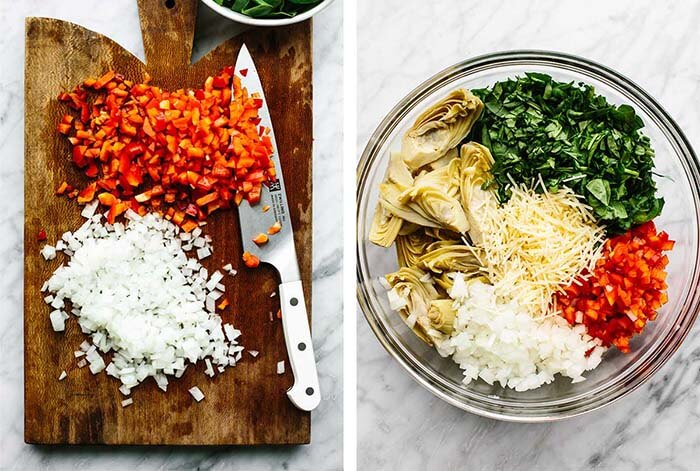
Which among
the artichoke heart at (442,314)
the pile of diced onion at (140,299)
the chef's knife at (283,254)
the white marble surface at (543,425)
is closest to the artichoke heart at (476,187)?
the artichoke heart at (442,314)

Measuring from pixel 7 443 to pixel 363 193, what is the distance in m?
0.84

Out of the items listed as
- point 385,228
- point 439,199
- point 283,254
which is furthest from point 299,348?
point 439,199

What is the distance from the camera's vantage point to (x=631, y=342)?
1380 millimetres

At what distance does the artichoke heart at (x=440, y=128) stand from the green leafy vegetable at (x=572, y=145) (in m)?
0.04

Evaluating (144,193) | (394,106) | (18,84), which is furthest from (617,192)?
(18,84)

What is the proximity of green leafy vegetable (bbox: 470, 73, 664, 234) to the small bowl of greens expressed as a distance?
35 centimetres

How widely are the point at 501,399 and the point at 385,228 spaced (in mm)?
366

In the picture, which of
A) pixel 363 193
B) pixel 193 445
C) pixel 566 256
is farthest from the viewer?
pixel 193 445

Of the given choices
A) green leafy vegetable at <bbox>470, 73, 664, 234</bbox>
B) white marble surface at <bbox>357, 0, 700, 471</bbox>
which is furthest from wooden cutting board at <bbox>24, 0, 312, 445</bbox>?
green leafy vegetable at <bbox>470, 73, 664, 234</bbox>

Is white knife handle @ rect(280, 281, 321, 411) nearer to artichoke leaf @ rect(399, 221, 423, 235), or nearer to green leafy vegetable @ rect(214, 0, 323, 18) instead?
artichoke leaf @ rect(399, 221, 423, 235)

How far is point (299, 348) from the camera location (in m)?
1.44

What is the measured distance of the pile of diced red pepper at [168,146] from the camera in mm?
1428

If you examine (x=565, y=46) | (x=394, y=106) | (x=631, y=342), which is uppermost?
(x=565, y=46)

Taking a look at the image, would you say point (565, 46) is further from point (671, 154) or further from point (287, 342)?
point (287, 342)
